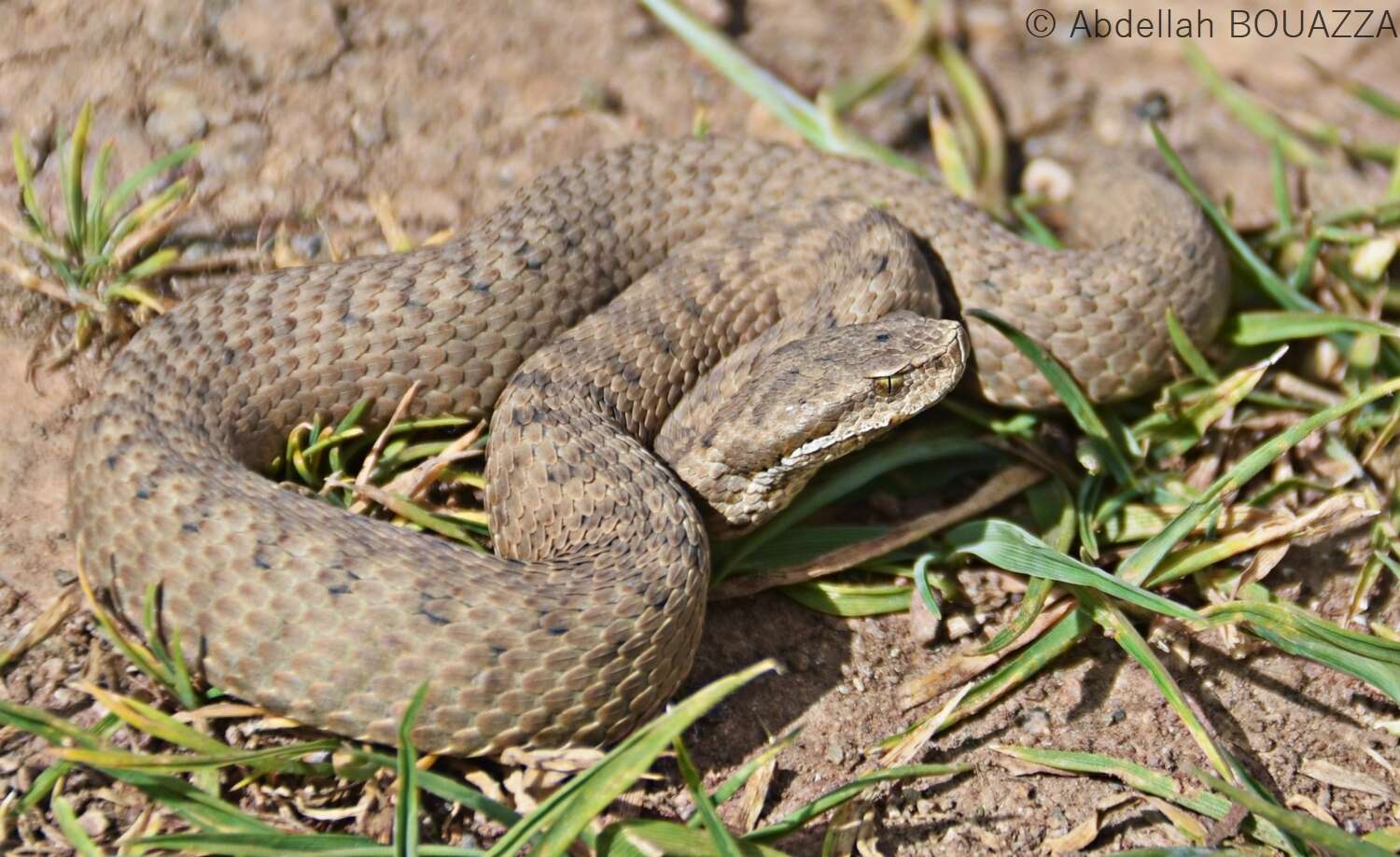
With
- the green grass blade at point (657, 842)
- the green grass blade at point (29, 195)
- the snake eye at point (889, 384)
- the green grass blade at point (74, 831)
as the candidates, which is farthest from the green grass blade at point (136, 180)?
Answer: the green grass blade at point (657, 842)

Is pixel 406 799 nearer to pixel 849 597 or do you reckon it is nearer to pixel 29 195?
pixel 849 597

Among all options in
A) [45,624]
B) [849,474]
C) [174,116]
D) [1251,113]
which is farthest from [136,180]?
[1251,113]

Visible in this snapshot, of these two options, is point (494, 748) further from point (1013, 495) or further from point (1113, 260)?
point (1113, 260)

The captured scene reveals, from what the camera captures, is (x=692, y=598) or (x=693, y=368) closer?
(x=692, y=598)

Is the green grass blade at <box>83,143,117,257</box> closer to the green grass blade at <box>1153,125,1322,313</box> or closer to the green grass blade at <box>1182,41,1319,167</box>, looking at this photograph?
the green grass blade at <box>1153,125,1322,313</box>

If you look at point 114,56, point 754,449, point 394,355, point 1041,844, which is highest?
point 114,56

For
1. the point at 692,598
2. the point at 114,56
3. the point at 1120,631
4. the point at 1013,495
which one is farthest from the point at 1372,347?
the point at 114,56

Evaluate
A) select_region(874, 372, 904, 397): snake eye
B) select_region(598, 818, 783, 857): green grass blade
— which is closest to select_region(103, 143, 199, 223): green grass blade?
select_region(874, 372, 904, 397): snake eye

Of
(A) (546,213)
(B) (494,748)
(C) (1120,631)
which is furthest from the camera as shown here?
(A) (546,213)
